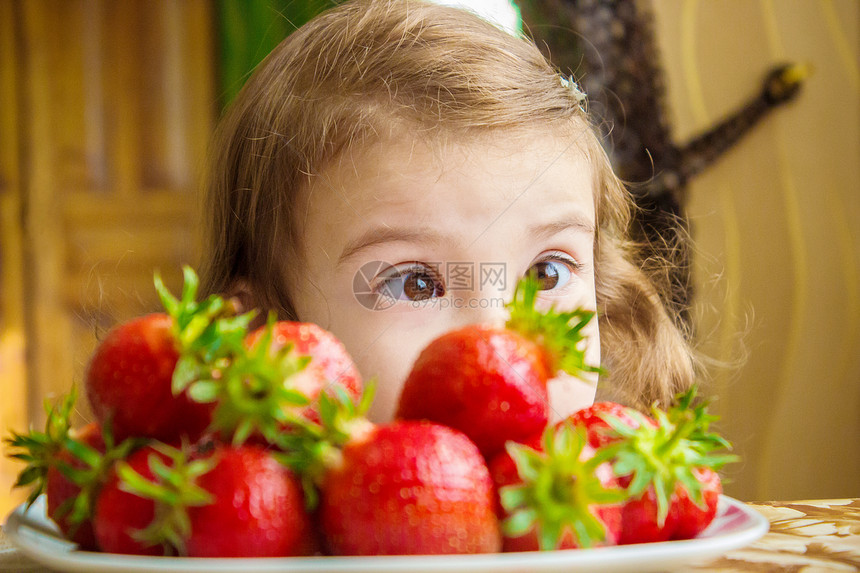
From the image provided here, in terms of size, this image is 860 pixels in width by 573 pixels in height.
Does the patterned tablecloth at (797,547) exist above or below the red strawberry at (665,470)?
below

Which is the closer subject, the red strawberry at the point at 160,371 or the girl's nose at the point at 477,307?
the red strawberry at the point at 160,371

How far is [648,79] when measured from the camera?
1784mm

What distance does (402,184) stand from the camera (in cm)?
78

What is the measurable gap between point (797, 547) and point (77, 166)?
2870 millimetres

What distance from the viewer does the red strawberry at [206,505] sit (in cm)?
34

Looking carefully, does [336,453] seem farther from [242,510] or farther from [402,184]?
[402,184]

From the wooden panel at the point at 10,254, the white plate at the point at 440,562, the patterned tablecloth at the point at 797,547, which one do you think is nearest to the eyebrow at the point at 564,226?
the patterned tablecloth at the point at 797,547

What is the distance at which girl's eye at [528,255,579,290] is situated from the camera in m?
0.82

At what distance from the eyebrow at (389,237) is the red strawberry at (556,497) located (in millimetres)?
418

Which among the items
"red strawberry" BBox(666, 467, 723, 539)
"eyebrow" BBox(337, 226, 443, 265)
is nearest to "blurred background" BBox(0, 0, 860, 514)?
"eyebrow" BBox(337, 226, 443, 265)

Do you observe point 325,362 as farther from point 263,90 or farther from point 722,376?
point 722,376

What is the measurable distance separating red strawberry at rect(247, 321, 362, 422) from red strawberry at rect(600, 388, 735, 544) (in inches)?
5.4

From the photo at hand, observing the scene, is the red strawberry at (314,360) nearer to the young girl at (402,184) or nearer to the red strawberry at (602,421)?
the red strawberry at (602,421)

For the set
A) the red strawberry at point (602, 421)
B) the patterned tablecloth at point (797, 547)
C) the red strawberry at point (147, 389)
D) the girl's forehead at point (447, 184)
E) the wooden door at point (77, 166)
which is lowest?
the patterned tablecloth at point (797, 547)
